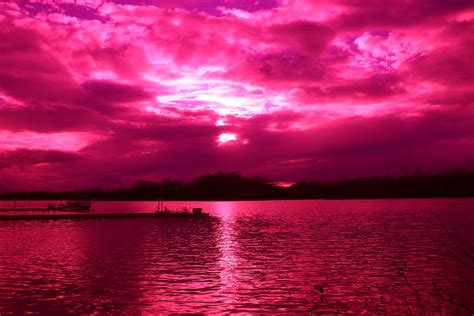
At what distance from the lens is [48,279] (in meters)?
39.9

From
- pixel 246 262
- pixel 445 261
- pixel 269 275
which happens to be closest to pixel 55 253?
pixel 246 262

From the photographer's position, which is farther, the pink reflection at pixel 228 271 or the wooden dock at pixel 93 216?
the wooden dock at pixel 93 216

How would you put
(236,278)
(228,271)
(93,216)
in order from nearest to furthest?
(236,278)
(228,271)
(93,216)

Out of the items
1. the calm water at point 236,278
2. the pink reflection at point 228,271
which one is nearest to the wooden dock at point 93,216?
the calm water at point 236,278

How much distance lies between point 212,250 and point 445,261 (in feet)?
97.9

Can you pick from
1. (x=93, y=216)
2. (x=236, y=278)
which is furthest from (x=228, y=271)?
(x=93, y=216)

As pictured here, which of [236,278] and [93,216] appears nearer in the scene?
[236,278]

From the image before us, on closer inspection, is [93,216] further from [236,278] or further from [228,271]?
[236,278]

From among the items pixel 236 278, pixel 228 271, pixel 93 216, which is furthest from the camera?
pixel 93 216

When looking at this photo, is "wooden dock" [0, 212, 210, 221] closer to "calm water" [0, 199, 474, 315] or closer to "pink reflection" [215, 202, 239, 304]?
"calm water" [0, 199, 474, 315]

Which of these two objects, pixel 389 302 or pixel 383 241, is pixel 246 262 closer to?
pixel 389 302

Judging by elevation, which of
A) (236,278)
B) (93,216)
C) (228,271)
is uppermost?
(93,216)

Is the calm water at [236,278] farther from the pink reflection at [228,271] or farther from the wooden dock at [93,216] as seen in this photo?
the wooden dock at [93,216]

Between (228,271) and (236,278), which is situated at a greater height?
(236,278)
